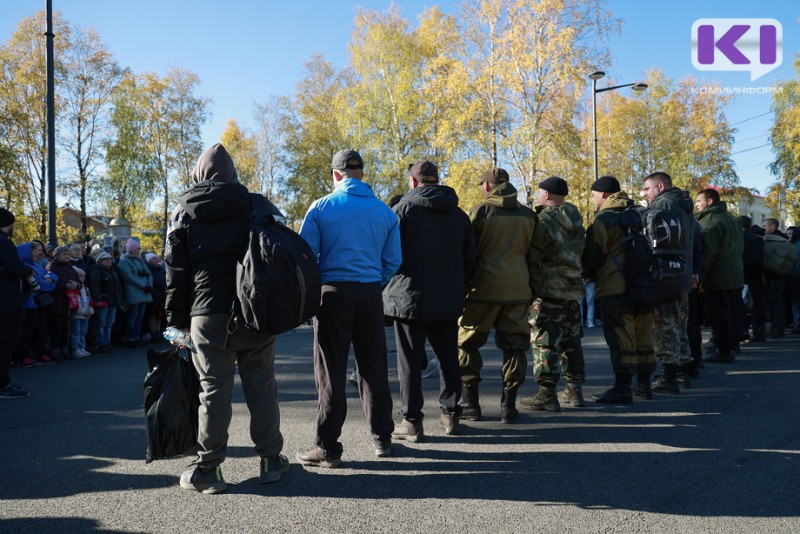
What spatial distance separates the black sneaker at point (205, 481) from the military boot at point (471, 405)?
94.5 inches

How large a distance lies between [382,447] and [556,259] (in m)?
2.46

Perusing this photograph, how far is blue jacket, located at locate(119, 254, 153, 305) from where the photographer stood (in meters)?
11.0

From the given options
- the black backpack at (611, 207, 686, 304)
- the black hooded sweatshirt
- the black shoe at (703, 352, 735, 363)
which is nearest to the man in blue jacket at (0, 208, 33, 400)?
the black hooded sweatshirt

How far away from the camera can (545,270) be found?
5.78m

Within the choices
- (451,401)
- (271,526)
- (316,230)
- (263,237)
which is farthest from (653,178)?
(271,526)

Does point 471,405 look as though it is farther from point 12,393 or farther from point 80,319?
point 80,319

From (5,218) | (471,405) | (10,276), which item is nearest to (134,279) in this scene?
(5,218)

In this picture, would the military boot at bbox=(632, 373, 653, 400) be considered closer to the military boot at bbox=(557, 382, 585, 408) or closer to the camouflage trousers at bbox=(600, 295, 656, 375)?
the camouflage trousers at bbox=(600, 295, 656, 375)

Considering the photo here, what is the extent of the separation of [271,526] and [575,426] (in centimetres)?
297

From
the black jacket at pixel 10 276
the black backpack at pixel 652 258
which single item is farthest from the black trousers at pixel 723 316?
the black jacket at pixel 10 276

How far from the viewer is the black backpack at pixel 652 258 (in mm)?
6020

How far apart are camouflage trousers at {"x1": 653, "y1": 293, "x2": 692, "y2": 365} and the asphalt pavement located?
0.46m

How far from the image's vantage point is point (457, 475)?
4.07m

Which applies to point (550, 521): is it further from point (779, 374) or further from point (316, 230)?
point (779, 374)
